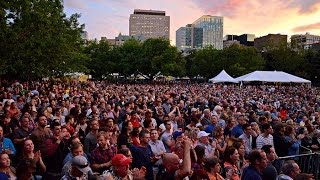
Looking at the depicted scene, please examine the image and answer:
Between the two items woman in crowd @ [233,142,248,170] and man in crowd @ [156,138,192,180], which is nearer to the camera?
man in crowd @ [156,138,192,180]

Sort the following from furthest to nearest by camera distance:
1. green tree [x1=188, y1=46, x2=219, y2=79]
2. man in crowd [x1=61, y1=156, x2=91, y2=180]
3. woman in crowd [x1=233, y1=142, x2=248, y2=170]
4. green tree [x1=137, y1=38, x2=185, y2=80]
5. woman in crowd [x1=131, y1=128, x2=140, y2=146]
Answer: green tree [x1=188, y1=46, x2=219, y2=79] < green tree [x1=137, y1=38, x2=185, y2=80] < woman in crowd [x1=131, y1=128, x2=140, y2=146] < woman in crowd [x1=233, y1=142, x2=248, y2=170] < man in crowd [x1=61, y1=156, x2=91, y2=180]

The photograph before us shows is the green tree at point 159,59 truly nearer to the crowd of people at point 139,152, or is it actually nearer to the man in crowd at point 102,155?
the crowd of people at point 139,152

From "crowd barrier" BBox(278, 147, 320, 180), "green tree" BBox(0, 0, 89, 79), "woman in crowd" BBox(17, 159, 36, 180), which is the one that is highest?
"green tree" BBox(0, 0, 89, 79)

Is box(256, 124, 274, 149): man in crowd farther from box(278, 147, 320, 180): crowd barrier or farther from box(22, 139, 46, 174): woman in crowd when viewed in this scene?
box(22, 139, 46, 174): woman in crowd

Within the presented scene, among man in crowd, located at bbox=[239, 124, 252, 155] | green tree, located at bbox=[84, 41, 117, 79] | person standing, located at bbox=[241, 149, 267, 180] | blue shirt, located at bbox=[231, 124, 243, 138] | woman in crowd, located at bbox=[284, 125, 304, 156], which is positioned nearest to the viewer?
A: person standing, located at bbox=[241, 149, 267, 180]

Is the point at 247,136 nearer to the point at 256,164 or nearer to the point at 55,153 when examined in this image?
the point at 256,164

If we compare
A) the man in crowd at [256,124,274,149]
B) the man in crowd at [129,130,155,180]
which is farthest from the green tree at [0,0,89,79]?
the man in crowd at [256,124,274,149]

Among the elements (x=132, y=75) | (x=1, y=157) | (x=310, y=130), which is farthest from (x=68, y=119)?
(x=132, y=75)

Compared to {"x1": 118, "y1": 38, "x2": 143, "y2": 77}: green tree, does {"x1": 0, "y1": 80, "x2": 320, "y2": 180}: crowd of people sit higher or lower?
lower

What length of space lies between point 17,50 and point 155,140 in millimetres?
13773

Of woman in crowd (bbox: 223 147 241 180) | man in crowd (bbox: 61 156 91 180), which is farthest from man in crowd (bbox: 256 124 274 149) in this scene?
man in crowd (bbox: 61 156 91 180)

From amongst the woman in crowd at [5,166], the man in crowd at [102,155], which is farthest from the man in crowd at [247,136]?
the woman in crowd at [5,166]

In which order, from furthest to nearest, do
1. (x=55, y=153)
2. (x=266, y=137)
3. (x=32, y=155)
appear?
(x=266, y=137) < (x=55, y=153) < (x=32, y=155)

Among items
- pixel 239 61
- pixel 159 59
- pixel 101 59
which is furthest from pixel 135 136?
pixel 101 59
